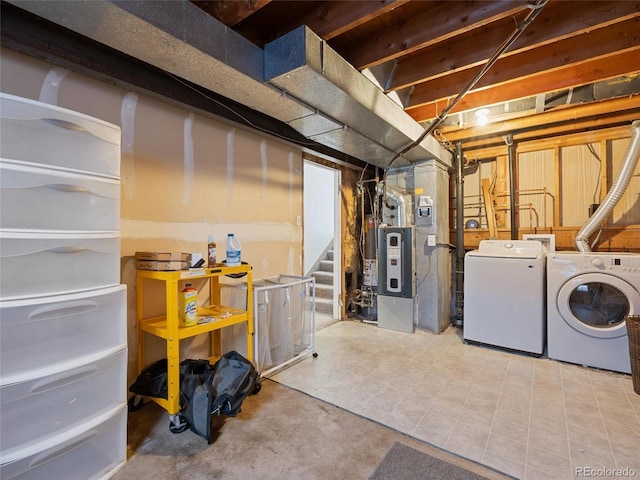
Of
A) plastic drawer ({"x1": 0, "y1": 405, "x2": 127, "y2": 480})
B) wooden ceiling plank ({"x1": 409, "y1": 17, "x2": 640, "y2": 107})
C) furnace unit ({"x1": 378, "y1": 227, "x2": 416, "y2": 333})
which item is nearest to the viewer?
plastic drawer ({"x1": 0, "y1": 405, "x2": 127, "y2": 480})

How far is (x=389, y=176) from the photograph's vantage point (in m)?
4.17

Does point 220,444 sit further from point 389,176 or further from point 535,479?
point 389,176

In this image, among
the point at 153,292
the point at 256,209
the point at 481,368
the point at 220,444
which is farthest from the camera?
the point at 256,209

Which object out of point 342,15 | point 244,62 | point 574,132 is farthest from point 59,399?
point 574,132

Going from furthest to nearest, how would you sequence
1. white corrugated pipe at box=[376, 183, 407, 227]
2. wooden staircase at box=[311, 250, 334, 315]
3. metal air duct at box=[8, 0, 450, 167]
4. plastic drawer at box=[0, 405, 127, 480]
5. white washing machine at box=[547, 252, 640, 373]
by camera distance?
wooden staircase at box=[311, 250, 334, 315], white corrugated pipe at box=[376, 183, 407, 227], white washing machine at box=[547, 252, 640, 373], metal air duct at box=[8, 0, 450, 167], plastic drawer at box=[0, 405, 127, 480]

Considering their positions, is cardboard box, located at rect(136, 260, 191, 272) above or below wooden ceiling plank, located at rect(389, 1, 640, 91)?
below

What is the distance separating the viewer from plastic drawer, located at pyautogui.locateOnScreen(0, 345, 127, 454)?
121 cm

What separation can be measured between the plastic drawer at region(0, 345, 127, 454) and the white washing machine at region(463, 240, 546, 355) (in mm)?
3150

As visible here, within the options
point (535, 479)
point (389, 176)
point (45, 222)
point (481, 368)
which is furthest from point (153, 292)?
point (389, 176)

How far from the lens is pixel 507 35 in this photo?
6.91ft

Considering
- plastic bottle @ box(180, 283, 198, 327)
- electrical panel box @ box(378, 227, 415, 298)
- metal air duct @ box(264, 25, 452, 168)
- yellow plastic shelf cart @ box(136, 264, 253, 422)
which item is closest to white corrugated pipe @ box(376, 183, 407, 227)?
electrical panel box @ box(378, 227, 415, 298)

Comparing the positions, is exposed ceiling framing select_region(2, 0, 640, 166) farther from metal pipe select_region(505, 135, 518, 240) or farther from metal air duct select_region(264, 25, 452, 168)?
metal pipe select_region(505, 135, 518, 240)

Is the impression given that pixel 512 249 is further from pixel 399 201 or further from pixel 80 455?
pixel 80 455

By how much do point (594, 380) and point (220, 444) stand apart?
9.49ft
